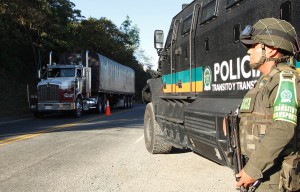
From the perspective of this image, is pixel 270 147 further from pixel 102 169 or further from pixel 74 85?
pixel 74 85

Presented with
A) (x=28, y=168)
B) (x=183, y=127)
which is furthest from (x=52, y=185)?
(x=183, y=127)

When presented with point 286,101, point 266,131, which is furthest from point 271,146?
point 286,101

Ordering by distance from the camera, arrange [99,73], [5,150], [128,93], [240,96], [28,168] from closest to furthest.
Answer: [240,96]
[28,168]
[5,150]
[99,73]
[128,93]

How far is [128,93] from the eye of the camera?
119ft

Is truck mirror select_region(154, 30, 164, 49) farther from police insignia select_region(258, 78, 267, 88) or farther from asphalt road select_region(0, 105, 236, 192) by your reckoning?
police insignia select_region(258, 78, 267, 88)

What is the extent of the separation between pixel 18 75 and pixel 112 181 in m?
26.6

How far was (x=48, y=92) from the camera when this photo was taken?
2103cm

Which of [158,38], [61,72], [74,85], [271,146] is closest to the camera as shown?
[271,146]

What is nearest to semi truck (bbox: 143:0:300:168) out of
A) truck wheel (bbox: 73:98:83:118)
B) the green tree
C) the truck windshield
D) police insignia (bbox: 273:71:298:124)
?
police insignia (bbox: 273:71:298:124)

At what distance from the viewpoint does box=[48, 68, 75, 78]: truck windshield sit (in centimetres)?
2170

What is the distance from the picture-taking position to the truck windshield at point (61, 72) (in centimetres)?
2170

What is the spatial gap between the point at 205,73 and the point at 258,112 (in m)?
3.42

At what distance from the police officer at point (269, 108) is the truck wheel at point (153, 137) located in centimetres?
507

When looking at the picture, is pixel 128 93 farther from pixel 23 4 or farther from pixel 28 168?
pixel 28 168
